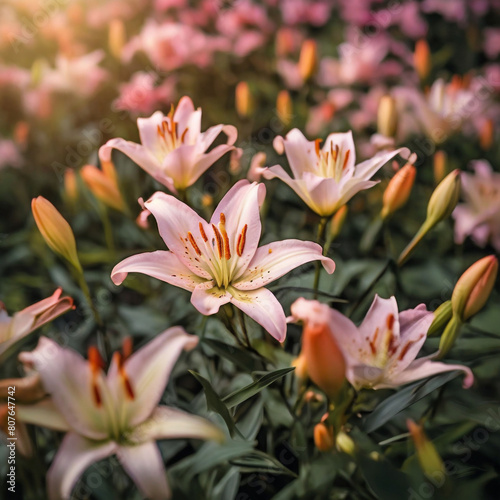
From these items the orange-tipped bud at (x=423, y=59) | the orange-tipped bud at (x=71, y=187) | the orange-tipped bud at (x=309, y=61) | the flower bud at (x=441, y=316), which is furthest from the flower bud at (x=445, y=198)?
the orange-tipped bud at (x=423, y=59)

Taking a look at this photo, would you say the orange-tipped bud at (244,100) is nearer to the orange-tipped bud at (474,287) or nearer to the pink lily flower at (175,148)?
the pink lily flower at (175,148)

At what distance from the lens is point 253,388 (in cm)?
54

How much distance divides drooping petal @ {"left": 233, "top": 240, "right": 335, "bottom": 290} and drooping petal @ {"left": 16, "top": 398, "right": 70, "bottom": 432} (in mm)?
238

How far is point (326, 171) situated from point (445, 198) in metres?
0.16

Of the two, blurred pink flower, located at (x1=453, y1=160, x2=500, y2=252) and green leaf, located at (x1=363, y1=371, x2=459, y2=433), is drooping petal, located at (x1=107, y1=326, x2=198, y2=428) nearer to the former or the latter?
green leaf, located at (x1=363, y1=371, x2=459, y2=433)

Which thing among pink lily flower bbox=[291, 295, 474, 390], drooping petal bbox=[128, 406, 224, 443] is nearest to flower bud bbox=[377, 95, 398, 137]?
pink lily flower bbox=[291, 295, 474, 390]

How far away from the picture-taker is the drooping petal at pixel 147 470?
41 cm

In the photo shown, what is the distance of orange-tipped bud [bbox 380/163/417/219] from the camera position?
2.41ft

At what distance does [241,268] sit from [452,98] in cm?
82

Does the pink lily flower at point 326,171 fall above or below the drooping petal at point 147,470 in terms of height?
above

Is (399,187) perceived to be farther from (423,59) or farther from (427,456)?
(423,59)

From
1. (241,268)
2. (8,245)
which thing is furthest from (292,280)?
(8,245)

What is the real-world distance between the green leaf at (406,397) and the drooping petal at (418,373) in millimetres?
27

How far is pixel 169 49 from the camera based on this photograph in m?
1.48
